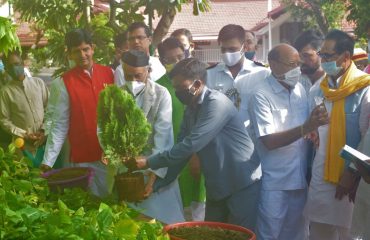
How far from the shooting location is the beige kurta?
5.73 meters

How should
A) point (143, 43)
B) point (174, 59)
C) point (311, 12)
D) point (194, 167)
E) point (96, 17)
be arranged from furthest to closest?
point (311, 12), point (96, 17), point (174, 59), point (143, 43), point (194, 167)

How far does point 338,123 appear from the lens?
14.2 ft

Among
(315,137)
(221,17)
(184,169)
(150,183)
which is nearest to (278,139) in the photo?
(315,137)

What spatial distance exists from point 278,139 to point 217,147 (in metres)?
0.55

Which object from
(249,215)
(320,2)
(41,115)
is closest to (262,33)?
(320,2)

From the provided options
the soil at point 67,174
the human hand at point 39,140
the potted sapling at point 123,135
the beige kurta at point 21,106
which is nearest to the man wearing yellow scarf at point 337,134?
the potted sapling at point 123,135

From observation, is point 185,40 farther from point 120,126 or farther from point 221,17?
point 221,17

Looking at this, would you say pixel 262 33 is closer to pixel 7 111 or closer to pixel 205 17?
pixel 205 17

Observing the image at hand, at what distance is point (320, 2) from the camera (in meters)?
15.3

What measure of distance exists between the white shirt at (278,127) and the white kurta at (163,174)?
0.66 meters

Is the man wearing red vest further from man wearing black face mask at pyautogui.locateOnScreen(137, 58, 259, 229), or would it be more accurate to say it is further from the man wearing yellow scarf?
the man wearing yellow scarf

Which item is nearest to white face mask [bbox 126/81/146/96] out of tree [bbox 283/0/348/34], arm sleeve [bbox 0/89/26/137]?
arm sleeve [bbox 0/89/26/137]

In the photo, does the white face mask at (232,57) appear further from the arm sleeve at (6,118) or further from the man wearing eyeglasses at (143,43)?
the arm sleeve at (6,118)

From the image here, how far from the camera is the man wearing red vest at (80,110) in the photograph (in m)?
4.34
